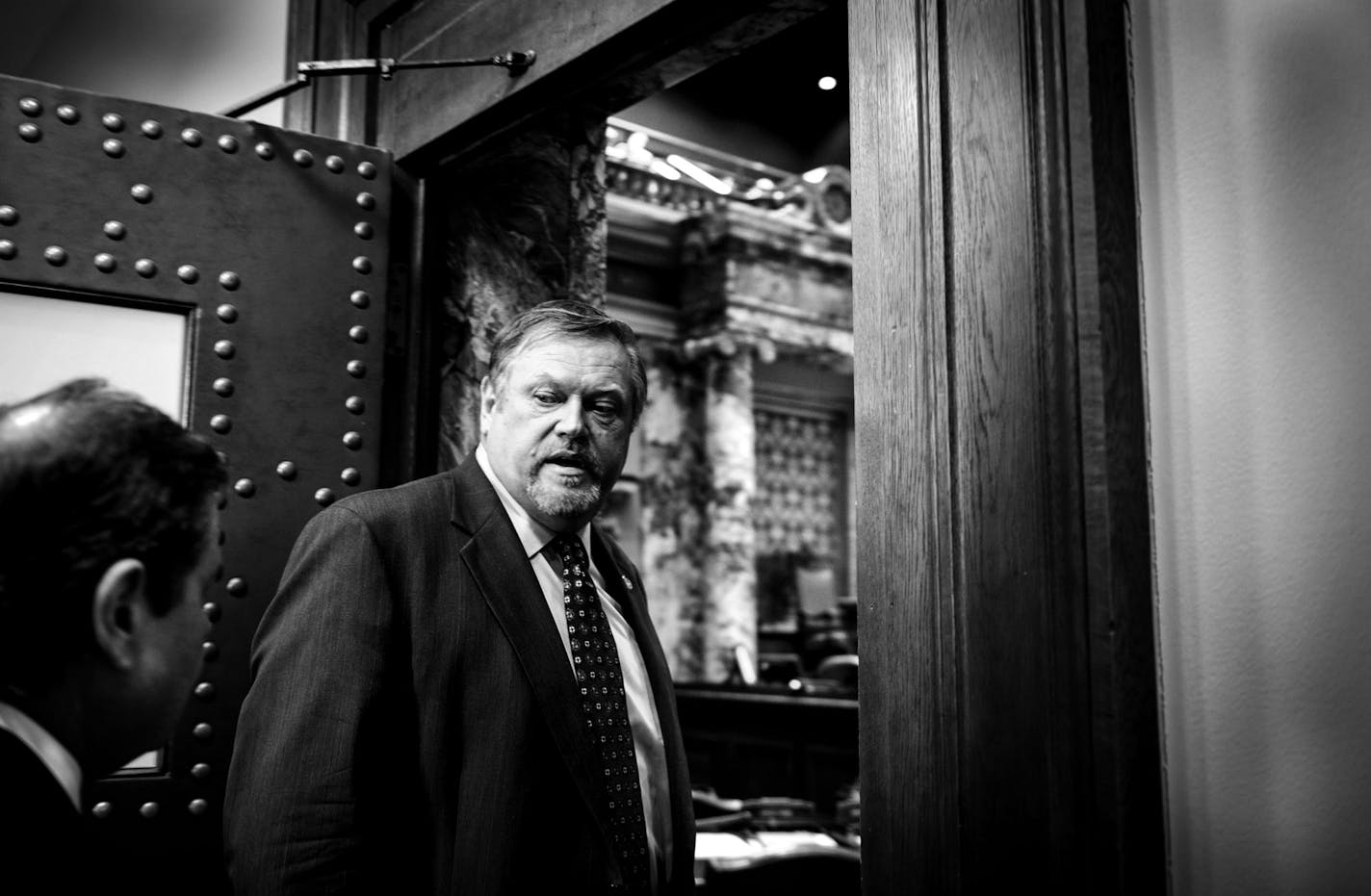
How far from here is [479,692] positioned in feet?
6.63

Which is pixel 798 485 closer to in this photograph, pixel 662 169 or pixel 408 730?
pixel 662 169

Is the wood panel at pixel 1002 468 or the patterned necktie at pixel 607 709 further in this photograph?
the patterned necktie at pixel 607 709

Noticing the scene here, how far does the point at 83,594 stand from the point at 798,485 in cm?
1404

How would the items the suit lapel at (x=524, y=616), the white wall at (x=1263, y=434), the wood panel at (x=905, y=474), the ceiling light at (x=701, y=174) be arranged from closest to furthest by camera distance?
the white wall at (x=1263, y=434) < the wood panel at (x=905, y=474) < the suit lapel at (x=524, y=616) < the ceiling light at (x=701, y=174)

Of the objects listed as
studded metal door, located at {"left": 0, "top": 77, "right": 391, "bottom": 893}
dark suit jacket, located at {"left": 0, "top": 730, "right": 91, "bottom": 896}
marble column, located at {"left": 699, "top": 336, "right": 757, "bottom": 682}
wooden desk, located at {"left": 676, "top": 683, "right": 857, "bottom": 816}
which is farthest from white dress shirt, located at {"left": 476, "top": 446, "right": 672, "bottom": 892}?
marble column, located at {"left": 699, "top": 336, "right": 757, "bottom": 682}

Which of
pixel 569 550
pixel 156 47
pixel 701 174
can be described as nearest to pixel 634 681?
pixel 569 550

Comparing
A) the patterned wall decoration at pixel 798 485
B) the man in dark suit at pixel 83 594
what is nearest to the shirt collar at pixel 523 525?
the man in dark suit at pixel 83 594

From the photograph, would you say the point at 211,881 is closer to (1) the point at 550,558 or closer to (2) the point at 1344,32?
(1) the point at 550,558

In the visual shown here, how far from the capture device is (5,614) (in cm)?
99

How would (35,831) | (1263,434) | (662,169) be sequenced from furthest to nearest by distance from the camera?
1. (662,169)
2. (1263,434)
3. (35,831)

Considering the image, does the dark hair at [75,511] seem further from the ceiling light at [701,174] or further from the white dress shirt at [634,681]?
the ceiling light at [701,174]

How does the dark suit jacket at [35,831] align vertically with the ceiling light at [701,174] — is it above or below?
below

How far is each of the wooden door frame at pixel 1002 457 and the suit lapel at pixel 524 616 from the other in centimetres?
66

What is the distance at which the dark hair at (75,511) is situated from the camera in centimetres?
99
